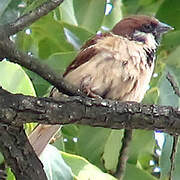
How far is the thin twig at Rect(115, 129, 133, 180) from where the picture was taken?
280cm

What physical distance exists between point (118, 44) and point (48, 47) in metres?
0.63

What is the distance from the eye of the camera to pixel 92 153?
9.81 ft

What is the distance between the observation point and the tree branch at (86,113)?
1875 mm

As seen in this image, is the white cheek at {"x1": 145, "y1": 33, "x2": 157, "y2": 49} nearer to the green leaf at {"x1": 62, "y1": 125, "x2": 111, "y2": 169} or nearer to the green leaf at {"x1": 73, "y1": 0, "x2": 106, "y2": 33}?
→ the green leaf at {"x1": 73, "y1": 0, "x2": 106, "y2": 33}

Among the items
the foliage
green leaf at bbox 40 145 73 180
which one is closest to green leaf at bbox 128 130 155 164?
the foliage

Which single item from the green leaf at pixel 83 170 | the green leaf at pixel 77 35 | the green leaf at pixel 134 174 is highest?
the green leaf at pixel 77 35

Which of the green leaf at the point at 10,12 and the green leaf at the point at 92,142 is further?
the green leaf at the point at 92,142

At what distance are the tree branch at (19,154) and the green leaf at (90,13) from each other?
1260 mm

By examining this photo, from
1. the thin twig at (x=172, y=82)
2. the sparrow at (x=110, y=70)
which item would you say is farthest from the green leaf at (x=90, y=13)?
the thin twig at (x=172, y=82)

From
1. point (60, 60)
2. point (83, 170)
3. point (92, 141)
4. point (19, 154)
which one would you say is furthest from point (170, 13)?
point (19, 154)

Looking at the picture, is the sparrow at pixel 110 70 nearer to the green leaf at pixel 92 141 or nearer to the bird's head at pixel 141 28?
the bird's head at pixel 141 28

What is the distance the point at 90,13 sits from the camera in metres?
3.11

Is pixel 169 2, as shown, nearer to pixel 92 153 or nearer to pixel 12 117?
pixel 92 153

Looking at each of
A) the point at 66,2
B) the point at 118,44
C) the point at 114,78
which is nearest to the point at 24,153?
the point at 114,78
